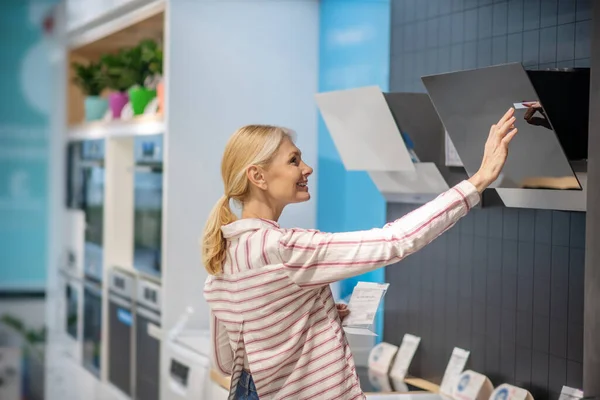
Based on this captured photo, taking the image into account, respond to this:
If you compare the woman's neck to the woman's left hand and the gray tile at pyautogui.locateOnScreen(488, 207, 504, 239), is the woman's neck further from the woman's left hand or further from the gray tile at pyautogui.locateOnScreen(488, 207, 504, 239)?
the gray tile at pyautogui.locateOnScreen(488, 207, 504, 239)

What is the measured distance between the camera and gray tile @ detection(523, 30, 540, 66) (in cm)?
237

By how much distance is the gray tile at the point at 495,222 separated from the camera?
2.55 meters

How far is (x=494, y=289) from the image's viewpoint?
258 cm

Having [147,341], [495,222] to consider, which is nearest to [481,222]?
[495,222]

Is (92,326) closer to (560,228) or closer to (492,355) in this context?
(492,355)

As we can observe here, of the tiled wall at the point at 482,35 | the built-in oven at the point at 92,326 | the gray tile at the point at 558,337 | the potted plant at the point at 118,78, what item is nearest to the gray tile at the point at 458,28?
the tiled wall at the point at 482,35

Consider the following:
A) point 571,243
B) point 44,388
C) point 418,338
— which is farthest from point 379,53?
point 44,388

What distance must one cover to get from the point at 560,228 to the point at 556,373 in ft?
1.29

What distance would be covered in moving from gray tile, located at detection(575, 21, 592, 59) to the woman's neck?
0.90m

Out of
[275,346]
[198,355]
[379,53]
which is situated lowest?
[198,355]

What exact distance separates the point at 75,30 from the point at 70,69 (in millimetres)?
523

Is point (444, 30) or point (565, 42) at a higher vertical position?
point (444, 30)

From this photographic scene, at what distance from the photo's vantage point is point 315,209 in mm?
3709

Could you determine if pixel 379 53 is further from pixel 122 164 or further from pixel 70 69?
pixel 70 69
